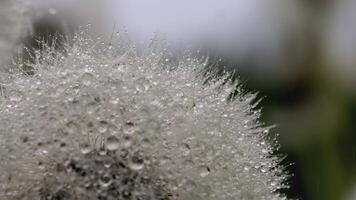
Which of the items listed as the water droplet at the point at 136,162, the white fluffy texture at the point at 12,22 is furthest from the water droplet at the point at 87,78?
the white fluffy texture at the point at 12,22

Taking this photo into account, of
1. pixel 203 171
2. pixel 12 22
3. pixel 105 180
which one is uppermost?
pixel 12 22

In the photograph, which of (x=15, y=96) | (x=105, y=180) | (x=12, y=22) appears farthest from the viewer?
(x=12, y=22)

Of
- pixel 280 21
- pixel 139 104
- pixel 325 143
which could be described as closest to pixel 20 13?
pixel 139 104

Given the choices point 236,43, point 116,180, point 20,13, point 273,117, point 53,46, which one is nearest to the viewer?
point 116,180

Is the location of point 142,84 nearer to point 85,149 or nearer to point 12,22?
point 85,149

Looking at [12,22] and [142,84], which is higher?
[12,22]

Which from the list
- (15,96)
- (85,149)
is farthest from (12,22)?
(85,149)

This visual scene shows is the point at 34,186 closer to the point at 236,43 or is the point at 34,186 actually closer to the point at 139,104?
the point at 139,104

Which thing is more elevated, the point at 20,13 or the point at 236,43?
the point at 236,43
